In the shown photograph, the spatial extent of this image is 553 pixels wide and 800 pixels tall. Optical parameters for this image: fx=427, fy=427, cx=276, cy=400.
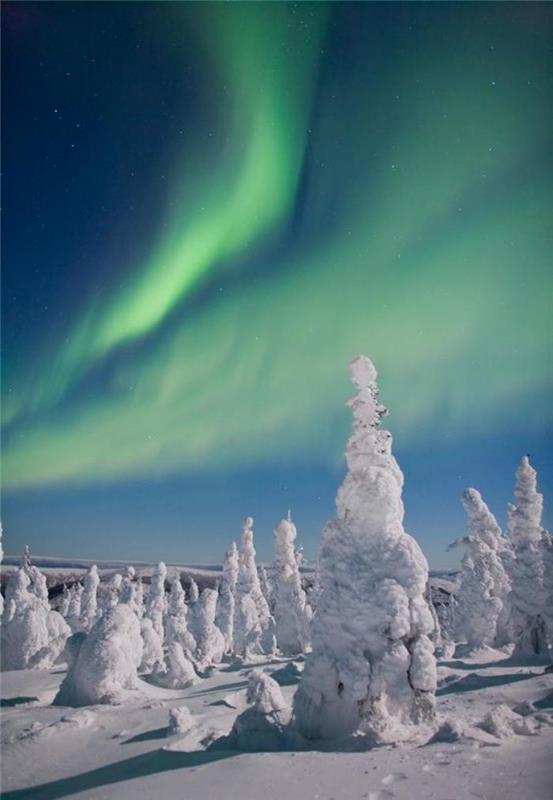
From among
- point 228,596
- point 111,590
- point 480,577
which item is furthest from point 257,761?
point 111,590

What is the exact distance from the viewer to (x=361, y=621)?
45.0 feet

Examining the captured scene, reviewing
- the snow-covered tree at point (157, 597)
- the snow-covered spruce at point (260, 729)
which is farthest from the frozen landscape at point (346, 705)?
the snow-covered tree at point (157, 597)

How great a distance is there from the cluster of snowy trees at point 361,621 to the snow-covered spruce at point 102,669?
0.19 feet

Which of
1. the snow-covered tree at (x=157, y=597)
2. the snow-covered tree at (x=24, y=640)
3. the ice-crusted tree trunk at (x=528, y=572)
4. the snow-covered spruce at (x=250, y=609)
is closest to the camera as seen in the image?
the ice-crusted tree trunk at (x=528, y=572)

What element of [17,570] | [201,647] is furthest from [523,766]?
[17,570]

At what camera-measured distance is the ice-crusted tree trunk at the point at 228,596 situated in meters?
51.3

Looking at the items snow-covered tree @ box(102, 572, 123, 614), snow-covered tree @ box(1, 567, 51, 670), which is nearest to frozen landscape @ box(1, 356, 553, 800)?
snow-covered tree @ box(1, 567, 51, 670)

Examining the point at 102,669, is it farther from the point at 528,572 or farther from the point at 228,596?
the point at 228,596

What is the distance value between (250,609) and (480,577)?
26.7m

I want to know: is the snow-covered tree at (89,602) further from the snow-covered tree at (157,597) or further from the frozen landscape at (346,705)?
the frozen landscape at (346,705)

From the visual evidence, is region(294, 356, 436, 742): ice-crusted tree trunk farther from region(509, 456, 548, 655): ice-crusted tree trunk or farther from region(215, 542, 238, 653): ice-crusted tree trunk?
region(215, 542, 238, 653): ice-crusted tree trunk

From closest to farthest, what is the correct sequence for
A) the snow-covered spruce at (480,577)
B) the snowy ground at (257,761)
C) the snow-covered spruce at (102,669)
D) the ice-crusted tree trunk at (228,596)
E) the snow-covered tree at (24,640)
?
the snowy ground at (257,761)
the snow-covered spruce at (102,669)
the snow-covered spruce at (480,577)
the snow-covered tree at (24,640)
the ice-crusted tree trunk at (228,596)

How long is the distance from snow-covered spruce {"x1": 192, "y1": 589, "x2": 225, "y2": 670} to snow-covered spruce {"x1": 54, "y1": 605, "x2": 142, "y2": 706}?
21.7 m

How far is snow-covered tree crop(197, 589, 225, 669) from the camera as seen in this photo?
43125 millimetres
